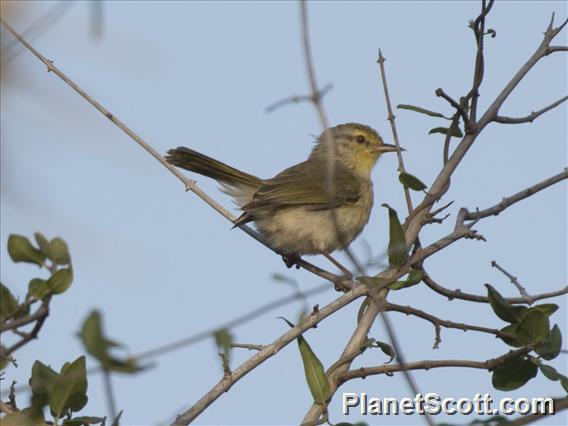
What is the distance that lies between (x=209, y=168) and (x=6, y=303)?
14.6ft

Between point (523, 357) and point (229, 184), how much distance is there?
Result: 3.93m

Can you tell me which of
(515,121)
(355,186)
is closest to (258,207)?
(355,186)

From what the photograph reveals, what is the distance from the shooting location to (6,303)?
5.84 feet

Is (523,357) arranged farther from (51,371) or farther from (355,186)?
(355,186)

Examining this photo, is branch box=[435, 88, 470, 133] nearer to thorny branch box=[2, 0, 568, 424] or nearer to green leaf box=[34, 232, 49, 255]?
thorny branch box=[2, 0, 568, 424]

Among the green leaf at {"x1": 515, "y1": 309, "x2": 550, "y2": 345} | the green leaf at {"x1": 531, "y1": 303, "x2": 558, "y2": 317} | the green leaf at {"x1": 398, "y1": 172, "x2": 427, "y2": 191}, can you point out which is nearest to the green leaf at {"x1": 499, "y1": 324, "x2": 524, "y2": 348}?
the green leaf at {"x1": 515, "y1": 309, "x2": 550, "y2": 345}

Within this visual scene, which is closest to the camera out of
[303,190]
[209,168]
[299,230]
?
[299,230]

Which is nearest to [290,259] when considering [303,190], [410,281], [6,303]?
[303,190]

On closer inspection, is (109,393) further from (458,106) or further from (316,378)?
(458,106)

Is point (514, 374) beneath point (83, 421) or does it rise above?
above

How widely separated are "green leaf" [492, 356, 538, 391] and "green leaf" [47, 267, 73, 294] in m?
1.51

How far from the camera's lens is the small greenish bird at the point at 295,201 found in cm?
599

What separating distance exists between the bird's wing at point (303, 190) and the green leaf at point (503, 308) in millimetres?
3083

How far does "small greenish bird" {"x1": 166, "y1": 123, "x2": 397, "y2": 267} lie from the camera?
599cm
